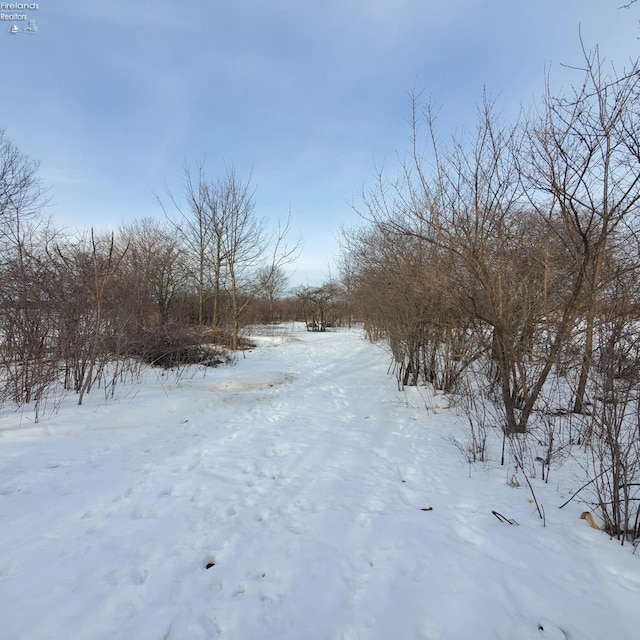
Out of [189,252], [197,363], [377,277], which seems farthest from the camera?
[189,252]

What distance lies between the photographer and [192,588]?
1852 millimetres

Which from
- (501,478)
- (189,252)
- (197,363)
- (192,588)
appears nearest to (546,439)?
(501,478)

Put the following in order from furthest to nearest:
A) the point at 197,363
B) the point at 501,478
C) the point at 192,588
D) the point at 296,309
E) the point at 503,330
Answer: the point at 296,309
the point at 197,363
the point at 503,330
the point at 501,478
the point at 192,588

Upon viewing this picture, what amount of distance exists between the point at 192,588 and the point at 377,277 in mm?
7330

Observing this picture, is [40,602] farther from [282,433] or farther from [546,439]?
[546,439]

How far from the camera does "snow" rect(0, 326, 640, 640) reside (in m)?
1.66

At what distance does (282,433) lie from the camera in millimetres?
4578

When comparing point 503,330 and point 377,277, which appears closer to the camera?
point 503,330

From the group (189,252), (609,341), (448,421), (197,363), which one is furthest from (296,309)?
(609,341)

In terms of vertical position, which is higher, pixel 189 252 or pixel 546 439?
pixel 189 252

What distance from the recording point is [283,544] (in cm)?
226

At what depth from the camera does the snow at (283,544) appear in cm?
166

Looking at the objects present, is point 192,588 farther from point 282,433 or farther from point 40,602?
point 282,433

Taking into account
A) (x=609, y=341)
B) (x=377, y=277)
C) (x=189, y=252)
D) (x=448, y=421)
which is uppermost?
(x=189, y=252)
